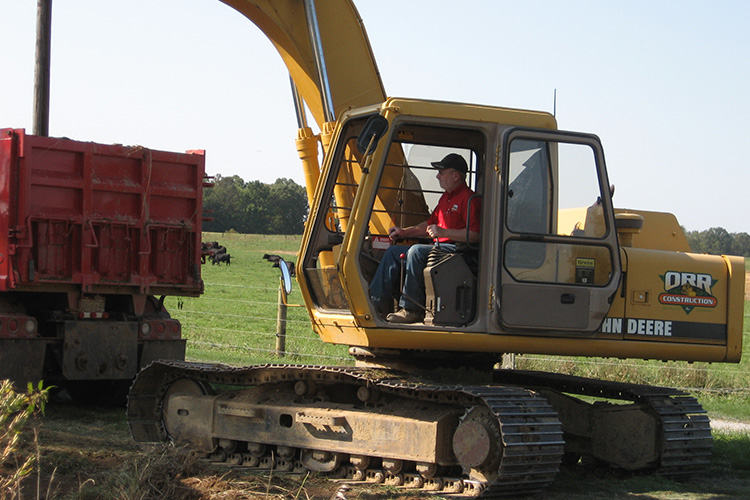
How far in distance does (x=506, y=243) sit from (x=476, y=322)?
1.96ft

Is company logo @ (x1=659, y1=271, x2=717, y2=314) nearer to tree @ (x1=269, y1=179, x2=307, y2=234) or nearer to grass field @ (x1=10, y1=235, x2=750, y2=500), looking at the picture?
grass field @ (x1=10, y1=235, x2=750, y2=500)

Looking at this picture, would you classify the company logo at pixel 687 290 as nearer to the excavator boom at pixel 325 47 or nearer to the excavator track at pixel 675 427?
the excavator track at pixel 675 427

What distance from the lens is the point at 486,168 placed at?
7211mm

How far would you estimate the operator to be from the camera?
23.7ft

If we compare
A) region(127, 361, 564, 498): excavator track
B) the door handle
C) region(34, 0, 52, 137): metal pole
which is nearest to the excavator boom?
region(127, 361, 564, 498): excavator track

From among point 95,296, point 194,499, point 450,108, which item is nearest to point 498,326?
point 450,108

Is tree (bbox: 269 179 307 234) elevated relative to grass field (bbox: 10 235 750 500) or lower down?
elevated

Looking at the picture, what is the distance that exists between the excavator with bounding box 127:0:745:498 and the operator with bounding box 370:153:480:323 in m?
0.09

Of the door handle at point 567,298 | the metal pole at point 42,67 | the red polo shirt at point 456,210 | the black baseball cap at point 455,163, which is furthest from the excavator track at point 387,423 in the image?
the metal pole at point 42,67

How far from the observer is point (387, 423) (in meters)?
7.36

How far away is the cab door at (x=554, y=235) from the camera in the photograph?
716 cm

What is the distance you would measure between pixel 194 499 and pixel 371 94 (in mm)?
4022

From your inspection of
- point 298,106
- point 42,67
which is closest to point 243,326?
point 42,67

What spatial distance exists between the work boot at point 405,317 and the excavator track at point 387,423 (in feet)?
1.48
